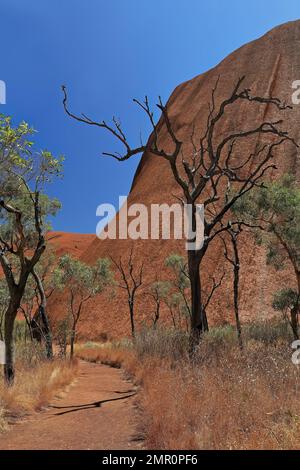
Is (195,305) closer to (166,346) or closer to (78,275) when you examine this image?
(166,346)

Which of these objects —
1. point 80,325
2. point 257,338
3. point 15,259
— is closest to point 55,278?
point 15,259

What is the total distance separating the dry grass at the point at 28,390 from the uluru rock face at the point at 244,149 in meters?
17.2

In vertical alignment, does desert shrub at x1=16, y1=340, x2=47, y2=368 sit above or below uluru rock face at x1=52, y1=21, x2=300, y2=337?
below

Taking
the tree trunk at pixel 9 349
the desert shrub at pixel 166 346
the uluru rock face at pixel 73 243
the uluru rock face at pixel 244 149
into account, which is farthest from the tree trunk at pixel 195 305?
the uluru rock face at pixel 73 243

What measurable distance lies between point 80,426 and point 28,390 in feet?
8.37

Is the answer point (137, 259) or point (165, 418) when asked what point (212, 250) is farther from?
point (165, 418)

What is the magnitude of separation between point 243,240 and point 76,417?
32.3 metres

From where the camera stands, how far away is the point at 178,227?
4509 centimetres

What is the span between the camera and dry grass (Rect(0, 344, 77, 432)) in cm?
810

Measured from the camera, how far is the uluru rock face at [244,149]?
35312mm

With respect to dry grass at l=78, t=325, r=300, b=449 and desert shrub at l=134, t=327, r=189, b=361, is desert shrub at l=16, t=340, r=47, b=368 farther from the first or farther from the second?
dry grass at l=78, t=325, r=300, b=449

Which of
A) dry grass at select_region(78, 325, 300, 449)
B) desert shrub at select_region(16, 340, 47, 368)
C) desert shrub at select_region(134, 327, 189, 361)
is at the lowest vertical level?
desert shrub at select_region(16, 340, 47, 368)

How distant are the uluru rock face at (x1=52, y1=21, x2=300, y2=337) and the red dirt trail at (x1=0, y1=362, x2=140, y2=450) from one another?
18.4 meters

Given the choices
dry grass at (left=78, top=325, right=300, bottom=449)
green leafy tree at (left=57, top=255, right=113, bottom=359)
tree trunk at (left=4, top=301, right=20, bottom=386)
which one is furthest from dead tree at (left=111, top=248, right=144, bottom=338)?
dry grass at (left=78, top=325, right=300, bottom=449)
